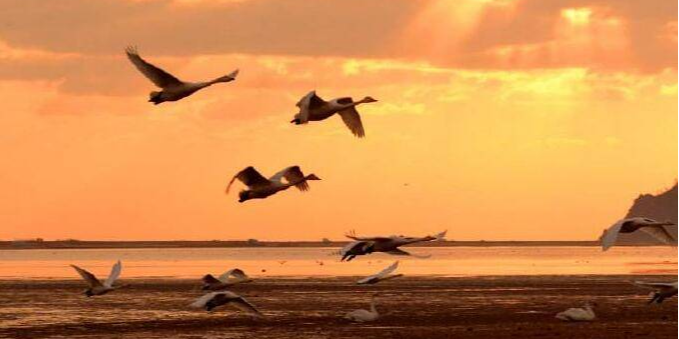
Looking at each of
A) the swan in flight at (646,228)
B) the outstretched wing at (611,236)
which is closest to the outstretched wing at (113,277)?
the swan in flight at (646,228)

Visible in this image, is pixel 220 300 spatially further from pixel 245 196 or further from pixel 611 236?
pixel 611 236

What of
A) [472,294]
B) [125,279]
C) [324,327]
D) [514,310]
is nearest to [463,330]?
[324,327]

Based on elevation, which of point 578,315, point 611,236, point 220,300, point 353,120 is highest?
point 353,120

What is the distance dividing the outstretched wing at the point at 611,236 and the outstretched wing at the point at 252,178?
8.41 m

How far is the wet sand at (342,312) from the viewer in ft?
138

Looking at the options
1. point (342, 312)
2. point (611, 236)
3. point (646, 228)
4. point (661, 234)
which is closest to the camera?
point (611, 236)

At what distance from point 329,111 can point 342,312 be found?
2006cm

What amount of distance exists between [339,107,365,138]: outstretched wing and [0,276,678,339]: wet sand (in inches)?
359

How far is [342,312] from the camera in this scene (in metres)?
51.4

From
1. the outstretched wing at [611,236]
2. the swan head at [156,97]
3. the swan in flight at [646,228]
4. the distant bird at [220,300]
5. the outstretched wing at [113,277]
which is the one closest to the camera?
the outstretched wing at [611,236]

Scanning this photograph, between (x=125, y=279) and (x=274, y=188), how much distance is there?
57.3 m

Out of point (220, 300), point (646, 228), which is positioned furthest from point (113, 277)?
point (646, 228)

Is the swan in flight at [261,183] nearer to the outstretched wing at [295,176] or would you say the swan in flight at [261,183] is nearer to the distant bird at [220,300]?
the outstretched wing at [295,176]

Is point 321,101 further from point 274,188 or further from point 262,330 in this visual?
point 262,330
